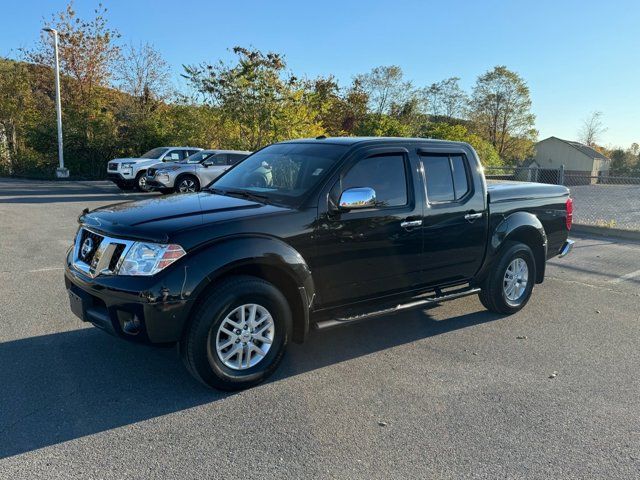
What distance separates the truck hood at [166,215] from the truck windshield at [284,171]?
10.3 inches

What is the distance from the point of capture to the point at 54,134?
25438 mm

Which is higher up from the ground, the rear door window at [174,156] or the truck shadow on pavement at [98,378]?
the rear door window at [174,156]

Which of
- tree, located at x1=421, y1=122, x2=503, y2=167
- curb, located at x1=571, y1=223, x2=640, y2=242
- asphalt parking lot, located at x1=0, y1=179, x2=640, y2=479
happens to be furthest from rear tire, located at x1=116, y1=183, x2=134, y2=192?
tree, located at x1=421, y1=122, x2=503, y2=167

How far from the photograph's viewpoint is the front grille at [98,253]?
3531 millimetres

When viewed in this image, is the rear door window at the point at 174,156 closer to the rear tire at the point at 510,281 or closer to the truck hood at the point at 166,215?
the truck hood at the point at 166,215

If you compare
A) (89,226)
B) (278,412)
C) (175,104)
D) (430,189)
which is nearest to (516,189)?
(430,189)

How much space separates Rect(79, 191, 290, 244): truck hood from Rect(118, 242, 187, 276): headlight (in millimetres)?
57

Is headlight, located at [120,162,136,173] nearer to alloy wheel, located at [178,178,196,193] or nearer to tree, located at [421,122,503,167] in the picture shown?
alloy wheel, located at [178,178,196,193]

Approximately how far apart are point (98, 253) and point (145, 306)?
652 millimetres

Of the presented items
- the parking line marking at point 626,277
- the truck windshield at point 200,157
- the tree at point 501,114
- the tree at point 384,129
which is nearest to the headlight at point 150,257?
the parking line marking at point 626,277

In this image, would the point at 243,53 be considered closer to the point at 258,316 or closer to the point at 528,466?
the point at 258,316

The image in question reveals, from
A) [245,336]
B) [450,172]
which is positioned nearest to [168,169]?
[450,172]

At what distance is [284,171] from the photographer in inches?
181

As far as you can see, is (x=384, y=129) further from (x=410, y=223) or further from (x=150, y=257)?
(x=150, y=257)
